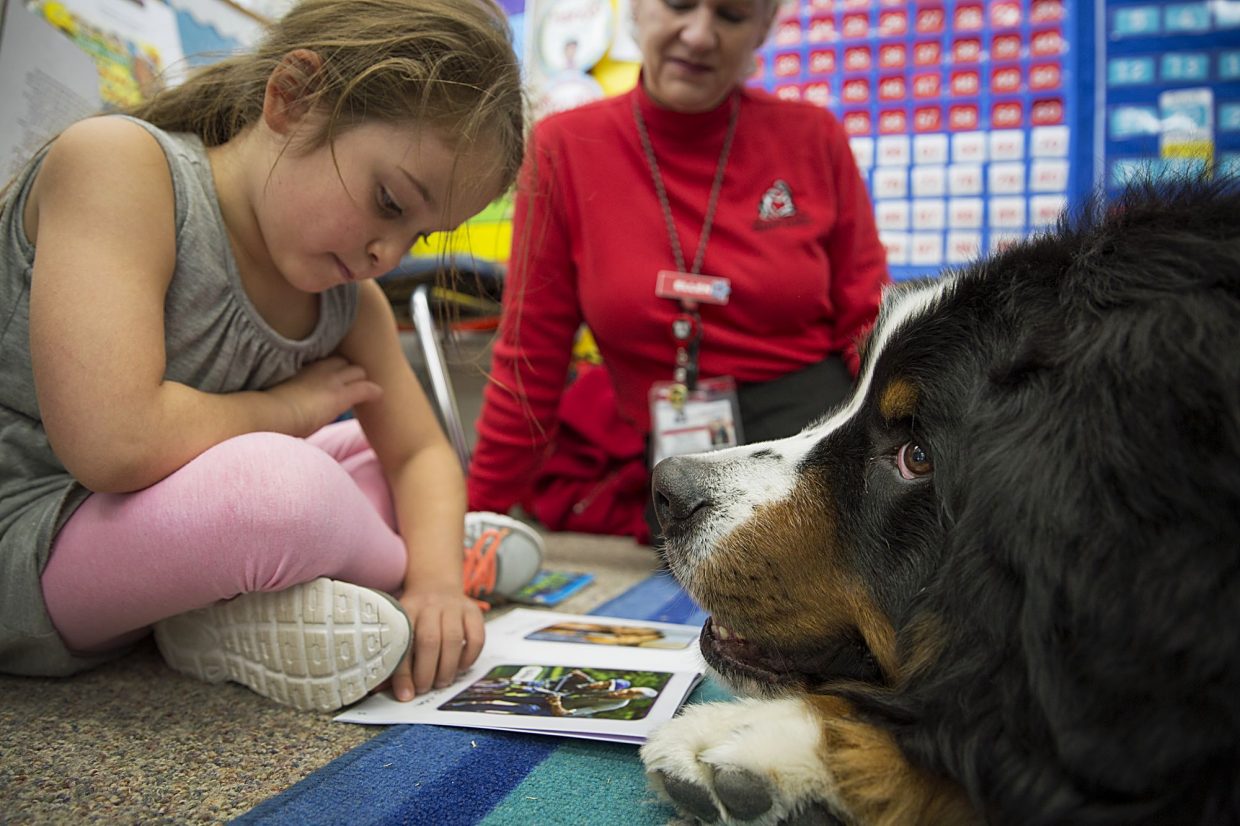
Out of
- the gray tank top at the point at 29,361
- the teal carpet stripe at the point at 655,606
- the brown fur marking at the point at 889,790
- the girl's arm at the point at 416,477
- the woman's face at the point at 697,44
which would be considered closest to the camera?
the brown fur marking at the point at 889,790

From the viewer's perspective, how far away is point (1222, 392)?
22.6 inches

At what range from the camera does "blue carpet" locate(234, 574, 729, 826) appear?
783 mm

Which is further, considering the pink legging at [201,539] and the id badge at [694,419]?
the id badge at [694,419]

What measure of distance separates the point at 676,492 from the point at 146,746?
0.61 meters

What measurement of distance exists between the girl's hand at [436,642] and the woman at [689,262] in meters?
0.78

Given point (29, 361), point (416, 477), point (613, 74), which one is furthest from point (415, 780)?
point (613, 74)

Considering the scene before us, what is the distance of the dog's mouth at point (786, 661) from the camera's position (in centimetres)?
84

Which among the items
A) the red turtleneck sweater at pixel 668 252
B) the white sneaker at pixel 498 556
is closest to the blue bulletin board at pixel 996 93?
the red turtleneck sweater at pixel 668 252

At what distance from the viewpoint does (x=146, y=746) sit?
36.1 inches

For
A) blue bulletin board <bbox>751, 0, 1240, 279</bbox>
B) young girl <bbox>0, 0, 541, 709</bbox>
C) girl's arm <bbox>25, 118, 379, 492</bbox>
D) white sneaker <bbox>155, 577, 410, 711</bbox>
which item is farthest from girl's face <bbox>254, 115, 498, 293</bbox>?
blue bulletin board <bbox>751, 0, 1240, 279</bbox>

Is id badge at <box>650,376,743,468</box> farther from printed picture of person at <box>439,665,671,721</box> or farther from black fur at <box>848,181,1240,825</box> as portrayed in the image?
black fur at <box>848,181,1240,825</box>

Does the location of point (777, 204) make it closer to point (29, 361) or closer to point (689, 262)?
point (689, 262)

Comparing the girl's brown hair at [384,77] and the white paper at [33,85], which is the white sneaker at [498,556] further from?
the white paper at [33,85]

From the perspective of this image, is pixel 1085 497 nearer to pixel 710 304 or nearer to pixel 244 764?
pixel 244 764
